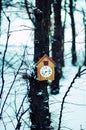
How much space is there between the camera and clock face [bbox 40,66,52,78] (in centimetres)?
496

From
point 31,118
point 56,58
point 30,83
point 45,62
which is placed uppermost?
point 45,62

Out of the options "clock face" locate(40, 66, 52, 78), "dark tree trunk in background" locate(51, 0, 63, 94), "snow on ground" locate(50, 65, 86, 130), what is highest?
"clock face" locate(40, 66, 52, 78)

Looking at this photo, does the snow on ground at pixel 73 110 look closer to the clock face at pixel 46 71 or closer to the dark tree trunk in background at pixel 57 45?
the dark tree trunk in background at pixel 57 45

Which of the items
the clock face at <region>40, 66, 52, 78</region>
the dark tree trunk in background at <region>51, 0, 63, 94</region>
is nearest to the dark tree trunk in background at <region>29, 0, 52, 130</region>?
the clock face at <region>40, 66, 52, 78</region>

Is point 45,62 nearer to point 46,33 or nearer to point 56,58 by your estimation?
point 46,33

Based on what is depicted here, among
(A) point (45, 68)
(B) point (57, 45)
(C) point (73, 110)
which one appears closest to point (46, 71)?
(A) point (45, 68)

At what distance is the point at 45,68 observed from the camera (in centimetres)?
504

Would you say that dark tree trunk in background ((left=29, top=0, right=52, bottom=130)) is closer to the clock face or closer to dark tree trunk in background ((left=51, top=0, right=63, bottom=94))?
the clock face

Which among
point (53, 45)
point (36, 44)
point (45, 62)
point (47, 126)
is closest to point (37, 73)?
point (45, 62)

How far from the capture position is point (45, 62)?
504 cm

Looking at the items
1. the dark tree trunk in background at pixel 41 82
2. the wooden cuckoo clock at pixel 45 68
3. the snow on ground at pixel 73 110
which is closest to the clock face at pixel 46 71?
the wooden cuckoo clock at pixel 45 68

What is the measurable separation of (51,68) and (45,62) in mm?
122

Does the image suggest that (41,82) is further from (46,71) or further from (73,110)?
(73,110)

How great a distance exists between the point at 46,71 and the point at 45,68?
1.8 inches
